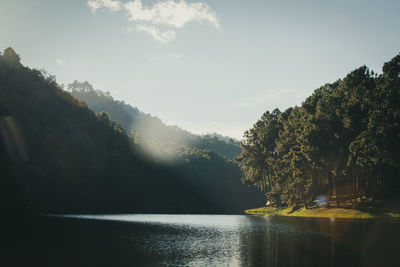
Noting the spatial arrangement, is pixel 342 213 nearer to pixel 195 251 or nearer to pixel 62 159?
pixel 195 251

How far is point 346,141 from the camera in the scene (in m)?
74.4

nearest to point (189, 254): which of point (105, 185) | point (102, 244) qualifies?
point (102, 244)

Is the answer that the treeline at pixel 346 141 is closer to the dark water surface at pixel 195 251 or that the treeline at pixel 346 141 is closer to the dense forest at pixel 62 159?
the dark water surface at pixel 195 251

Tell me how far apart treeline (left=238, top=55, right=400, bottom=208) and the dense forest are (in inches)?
2291

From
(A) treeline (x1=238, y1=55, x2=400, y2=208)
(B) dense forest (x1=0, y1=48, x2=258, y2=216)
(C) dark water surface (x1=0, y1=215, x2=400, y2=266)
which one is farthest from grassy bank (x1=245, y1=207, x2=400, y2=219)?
(B) dense forest (x1=0, y1=48, x2=258, y2=216)

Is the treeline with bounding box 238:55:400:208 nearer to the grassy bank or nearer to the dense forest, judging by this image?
the grassy bank

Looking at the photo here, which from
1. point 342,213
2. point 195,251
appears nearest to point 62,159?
point 342,213

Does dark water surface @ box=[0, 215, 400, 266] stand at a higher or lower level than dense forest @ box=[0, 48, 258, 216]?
lower

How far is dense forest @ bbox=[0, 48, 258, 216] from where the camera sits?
315ft

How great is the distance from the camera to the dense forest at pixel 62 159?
9600 centimetres

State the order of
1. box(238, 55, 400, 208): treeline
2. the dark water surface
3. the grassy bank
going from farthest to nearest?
the grassy bank → box(238, 55, 400, 208): treeline → the dark water surface

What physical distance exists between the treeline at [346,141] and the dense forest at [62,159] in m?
58.2

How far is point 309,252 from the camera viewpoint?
1045 inches

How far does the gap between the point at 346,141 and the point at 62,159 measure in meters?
84.7
